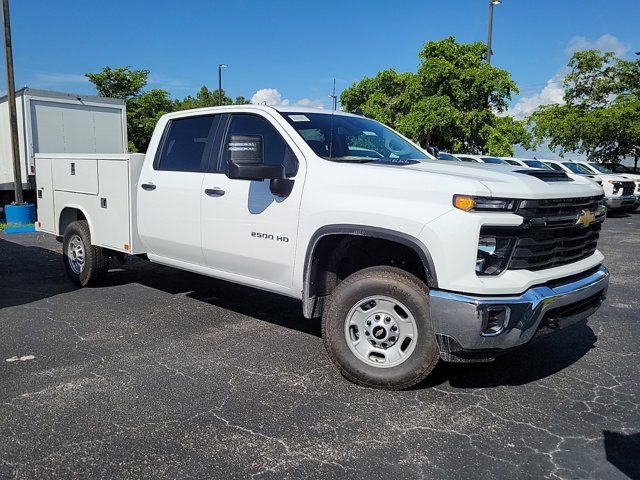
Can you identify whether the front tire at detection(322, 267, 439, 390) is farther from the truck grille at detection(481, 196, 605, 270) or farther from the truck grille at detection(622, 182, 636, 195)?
the truck grille at detection(622, 182, 636, 195)

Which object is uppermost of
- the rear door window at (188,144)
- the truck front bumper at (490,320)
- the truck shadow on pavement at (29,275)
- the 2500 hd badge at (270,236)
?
the rear door window at (188,144)

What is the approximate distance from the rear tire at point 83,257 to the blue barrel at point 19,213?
22.4 ft

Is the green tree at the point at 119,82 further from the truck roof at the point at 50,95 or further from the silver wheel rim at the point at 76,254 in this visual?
the silver wheel rim at the point at 76,254

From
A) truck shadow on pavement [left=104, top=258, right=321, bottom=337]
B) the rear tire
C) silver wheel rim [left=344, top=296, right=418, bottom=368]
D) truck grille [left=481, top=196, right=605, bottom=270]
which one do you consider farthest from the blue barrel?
truck grille [left=481, top=196, right=605, bottom=270]

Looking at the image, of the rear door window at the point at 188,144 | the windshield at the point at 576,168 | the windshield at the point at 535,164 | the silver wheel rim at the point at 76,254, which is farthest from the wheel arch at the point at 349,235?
the windshield at the point at 576,168

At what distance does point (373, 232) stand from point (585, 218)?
4.99 feet

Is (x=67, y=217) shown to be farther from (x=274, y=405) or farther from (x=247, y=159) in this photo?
(x=274, y=405)

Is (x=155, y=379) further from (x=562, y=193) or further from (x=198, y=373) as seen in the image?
(x=562, y=193)

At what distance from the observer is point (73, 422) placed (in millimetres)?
3408

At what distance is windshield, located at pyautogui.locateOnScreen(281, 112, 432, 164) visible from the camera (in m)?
4.46

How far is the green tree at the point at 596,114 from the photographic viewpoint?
22531 millimetres

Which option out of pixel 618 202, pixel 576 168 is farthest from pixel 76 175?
pixel 576 168

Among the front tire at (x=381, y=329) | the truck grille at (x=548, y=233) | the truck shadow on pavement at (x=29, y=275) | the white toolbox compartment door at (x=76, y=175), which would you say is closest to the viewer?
the truck grille at (x=548, y=233)

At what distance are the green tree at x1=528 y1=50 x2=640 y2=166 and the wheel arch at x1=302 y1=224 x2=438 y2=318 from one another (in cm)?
2179
